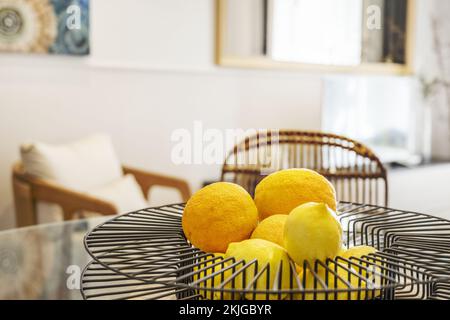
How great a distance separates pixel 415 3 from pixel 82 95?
8.58 feet

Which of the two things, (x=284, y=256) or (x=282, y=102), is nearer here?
(x=284, y=256)

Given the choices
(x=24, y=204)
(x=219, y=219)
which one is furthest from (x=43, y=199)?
(x=219, y=219)

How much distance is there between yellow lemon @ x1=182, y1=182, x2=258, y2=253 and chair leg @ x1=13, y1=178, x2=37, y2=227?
1.76 metres

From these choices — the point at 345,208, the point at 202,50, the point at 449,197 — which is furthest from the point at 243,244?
the point at 449,197

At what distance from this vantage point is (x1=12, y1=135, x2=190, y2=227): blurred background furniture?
2.20 meters

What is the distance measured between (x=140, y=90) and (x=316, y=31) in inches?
51.0

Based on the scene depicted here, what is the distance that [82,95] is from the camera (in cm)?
292

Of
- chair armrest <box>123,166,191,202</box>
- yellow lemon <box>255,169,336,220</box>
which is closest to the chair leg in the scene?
chair armrest <box>123,166,191,202</box>

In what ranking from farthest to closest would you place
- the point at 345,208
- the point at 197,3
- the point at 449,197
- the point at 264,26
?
1. the point at 449,197
2. the point at 264,26
3. the point at 197,3
4. the point at 345,208

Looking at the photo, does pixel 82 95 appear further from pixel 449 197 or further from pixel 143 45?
pixel 449 197

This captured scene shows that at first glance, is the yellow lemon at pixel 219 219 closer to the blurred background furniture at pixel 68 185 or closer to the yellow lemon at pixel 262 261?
the yellow lemon at pixel 262 261

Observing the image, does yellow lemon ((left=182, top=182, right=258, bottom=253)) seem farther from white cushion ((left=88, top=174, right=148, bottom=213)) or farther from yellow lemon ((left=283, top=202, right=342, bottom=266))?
white cushion ((left=88, top=174, right=148, bottom=213))
